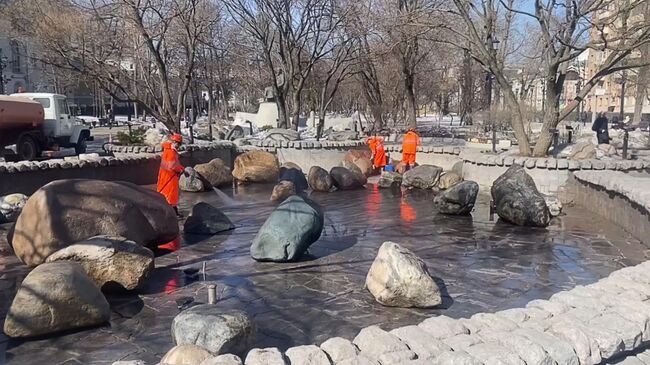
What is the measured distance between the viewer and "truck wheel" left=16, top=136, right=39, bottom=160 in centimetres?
2016

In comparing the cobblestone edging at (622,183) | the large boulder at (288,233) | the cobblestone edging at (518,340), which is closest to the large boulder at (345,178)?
the cobblestone edging at (622,183)

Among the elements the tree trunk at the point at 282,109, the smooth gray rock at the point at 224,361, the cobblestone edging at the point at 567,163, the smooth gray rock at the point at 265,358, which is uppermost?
the tree trunk at the point at 282,109

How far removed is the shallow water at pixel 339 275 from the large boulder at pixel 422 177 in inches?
147

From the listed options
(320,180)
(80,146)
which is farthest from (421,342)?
(80,146)

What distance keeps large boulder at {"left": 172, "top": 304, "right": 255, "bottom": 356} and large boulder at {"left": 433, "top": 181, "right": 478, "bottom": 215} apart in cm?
724

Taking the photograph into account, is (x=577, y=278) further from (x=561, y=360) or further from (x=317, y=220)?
(x=561, y=360)

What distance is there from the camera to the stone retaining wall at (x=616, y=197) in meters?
9.33

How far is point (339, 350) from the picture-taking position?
11.4ft

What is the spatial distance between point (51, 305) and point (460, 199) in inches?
316

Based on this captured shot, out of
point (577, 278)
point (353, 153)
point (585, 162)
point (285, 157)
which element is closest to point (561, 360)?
point (577, 278)

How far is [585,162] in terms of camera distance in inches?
525

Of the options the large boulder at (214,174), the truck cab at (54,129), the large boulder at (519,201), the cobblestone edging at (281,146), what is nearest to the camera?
the large boulder at (519,201)

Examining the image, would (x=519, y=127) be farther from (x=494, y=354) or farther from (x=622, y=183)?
(x=494, y=354)

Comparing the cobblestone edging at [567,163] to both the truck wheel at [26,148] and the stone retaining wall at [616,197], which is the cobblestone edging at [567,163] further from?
the truck wheel at [26,148]
